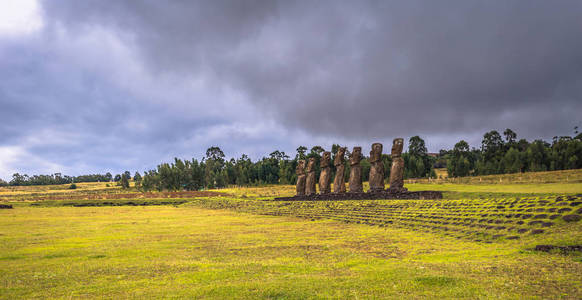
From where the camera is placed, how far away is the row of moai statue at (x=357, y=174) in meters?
31.6

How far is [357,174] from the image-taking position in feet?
117

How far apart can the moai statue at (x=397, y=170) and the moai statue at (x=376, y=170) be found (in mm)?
1490

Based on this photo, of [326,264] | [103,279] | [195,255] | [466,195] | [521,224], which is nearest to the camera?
[103,279]

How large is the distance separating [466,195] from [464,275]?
18357 mm

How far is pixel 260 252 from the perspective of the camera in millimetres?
10805

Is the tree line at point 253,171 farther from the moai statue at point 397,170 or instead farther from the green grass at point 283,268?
the green grass at point 283,268

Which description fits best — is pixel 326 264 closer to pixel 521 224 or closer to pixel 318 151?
pixel 521 224

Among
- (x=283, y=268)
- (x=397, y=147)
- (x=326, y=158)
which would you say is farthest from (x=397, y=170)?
(x=283, y=268)

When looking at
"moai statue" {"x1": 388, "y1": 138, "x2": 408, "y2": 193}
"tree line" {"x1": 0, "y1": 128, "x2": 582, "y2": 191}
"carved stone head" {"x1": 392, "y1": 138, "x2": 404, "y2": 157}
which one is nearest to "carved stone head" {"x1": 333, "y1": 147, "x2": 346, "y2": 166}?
"carved stone head" {"x1": 392, "y1": 138, "x2": 404, "y2": 157}

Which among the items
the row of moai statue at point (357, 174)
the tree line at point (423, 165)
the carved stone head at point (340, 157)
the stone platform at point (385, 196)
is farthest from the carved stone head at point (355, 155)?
the tree line at point (423, 165)

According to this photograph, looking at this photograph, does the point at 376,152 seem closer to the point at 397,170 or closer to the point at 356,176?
the point at 397,170

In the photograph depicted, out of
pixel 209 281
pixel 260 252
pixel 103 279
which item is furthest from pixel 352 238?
pixel 103 279

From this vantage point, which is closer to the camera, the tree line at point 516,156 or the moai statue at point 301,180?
the moai statue at point 301,180

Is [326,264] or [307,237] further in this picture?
[307,237]
